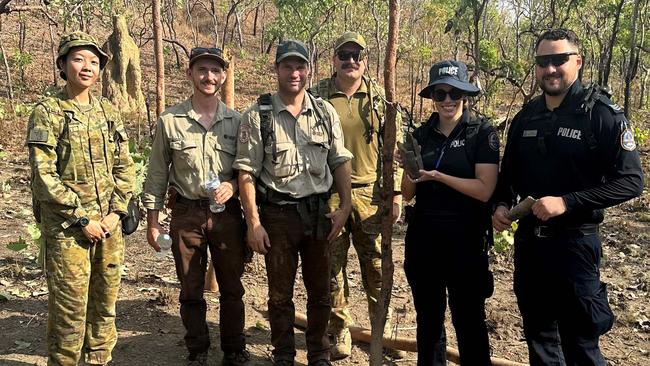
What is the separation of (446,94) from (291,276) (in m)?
1.43

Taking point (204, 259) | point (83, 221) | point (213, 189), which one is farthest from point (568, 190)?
point (83, 221)

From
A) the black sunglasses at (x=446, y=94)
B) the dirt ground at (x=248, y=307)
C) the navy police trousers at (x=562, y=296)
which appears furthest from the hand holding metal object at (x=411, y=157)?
the dirt ground at (x=248, y=307)

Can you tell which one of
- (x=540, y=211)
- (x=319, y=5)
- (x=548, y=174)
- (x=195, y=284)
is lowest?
(x=195, y=284)

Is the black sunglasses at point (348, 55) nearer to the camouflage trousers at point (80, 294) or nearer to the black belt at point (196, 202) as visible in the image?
the black belt at point (196, 202)

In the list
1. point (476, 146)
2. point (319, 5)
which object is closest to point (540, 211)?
point (476, 146)

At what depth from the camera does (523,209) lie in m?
2.92

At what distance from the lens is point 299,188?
340cm

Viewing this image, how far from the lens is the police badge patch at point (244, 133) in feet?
11.1

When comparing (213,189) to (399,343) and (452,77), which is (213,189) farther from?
(399,343)

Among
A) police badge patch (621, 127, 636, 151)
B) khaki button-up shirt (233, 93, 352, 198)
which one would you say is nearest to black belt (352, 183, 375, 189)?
khaki button-up shirt (233, 93, 352, 198)

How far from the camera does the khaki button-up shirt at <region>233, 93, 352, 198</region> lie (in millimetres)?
3365

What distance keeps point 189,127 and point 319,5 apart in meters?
20.5

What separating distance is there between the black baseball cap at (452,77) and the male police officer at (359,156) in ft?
2.05

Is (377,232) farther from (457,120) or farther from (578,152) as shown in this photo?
(578,152)
